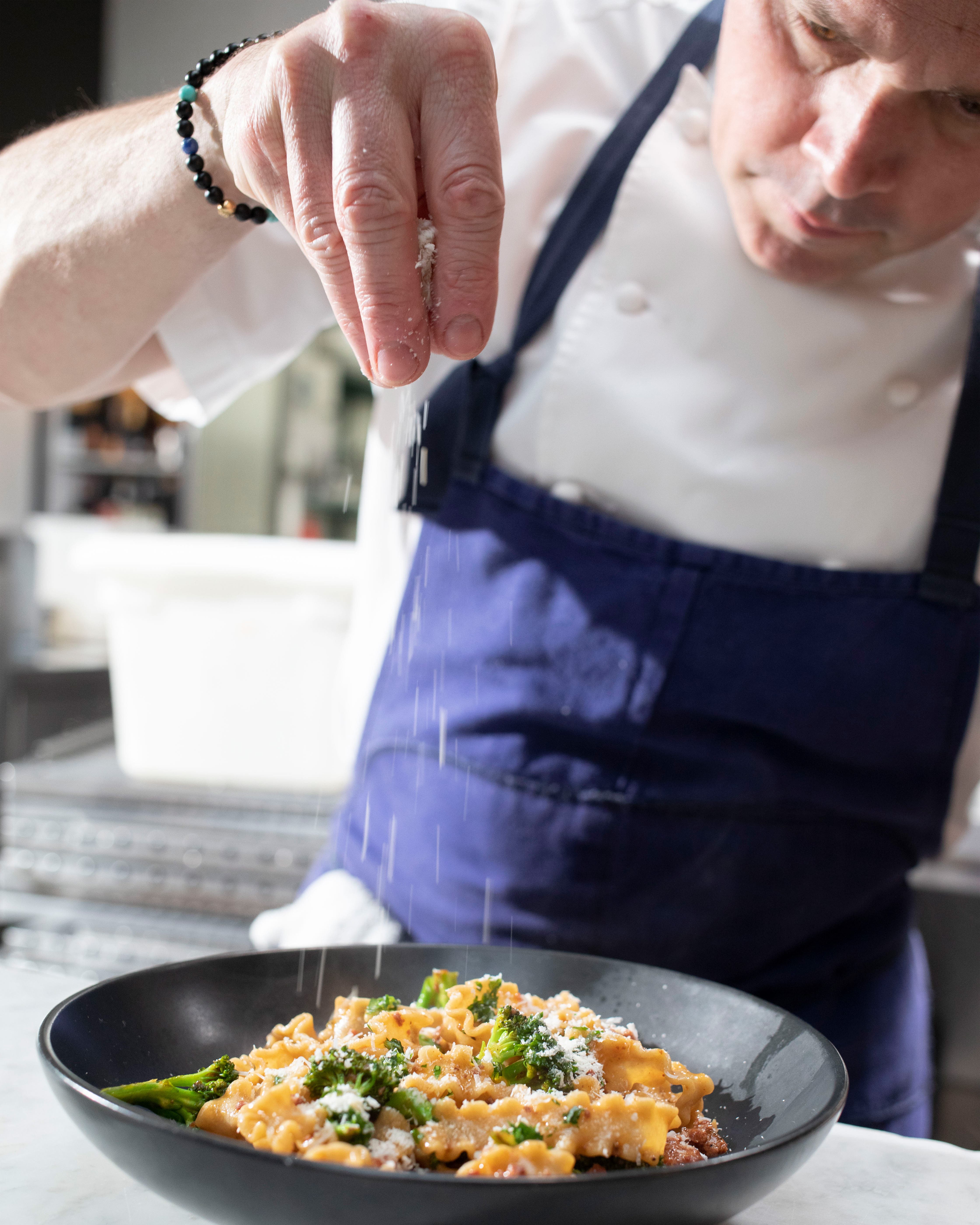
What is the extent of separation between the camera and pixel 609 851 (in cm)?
117

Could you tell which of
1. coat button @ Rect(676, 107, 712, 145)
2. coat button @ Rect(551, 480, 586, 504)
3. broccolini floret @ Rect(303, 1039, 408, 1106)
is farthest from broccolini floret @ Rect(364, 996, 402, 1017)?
coat button @ Rect(676, 107, 712, 145)

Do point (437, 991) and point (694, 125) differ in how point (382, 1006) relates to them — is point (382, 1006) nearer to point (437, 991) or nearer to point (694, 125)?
point (437, 991)

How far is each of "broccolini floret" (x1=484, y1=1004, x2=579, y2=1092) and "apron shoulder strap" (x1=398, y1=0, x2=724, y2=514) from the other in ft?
2.28

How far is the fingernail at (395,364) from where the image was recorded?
67 cm

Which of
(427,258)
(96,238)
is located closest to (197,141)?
(96,238)

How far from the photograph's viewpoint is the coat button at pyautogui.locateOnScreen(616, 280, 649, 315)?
4.04 ft

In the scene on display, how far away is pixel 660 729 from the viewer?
3.90 feet

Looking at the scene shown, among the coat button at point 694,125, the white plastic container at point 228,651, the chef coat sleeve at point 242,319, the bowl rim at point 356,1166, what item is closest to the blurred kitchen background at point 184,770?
the white plastic container at point 228,651

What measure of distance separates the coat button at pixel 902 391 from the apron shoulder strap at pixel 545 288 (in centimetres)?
37

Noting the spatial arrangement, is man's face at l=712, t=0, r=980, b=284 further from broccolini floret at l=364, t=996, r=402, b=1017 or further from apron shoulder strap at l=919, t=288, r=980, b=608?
broccolini floret at l=364, t=996, r=402, b=1017

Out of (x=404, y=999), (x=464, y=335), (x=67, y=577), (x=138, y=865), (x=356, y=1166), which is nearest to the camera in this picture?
(x=356, y=1166)

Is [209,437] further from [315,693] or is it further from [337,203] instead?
[337,203]

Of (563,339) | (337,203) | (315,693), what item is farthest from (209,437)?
(337,203)

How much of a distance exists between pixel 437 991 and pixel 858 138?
0.77 meters
